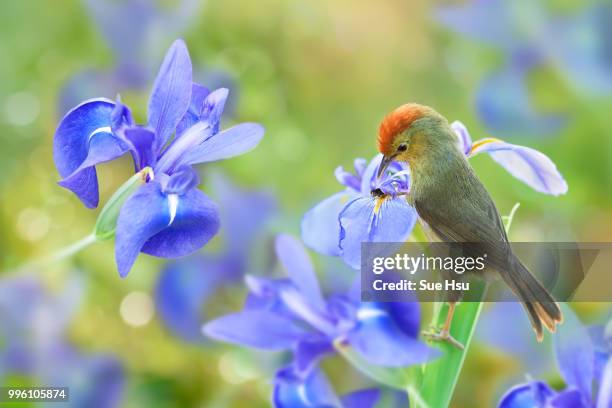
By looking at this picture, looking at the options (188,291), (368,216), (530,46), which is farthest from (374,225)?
(530,46)

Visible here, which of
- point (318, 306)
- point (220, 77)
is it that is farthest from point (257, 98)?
point (318, 306)

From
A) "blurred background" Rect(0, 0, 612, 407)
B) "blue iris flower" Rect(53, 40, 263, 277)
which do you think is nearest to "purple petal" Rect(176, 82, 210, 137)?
"blue iris flower" Rect(53, 40, 263, 277)

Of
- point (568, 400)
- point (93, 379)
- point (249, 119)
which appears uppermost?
point (249, 119)

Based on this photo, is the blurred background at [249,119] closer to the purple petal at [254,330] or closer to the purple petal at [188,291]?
the purple petal at [188,291]

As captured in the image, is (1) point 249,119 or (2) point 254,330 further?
(1) point 249,119

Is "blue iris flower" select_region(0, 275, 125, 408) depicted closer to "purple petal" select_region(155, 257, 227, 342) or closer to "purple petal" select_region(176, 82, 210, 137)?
"purple petal" select_region(155, 257, 227, 342)

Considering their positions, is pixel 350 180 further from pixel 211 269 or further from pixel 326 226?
pixel 211 269
